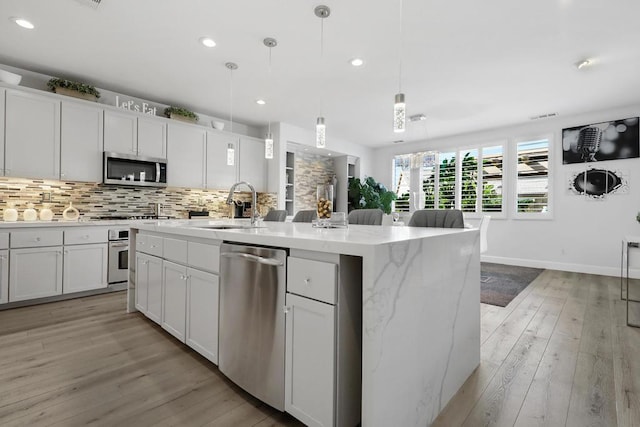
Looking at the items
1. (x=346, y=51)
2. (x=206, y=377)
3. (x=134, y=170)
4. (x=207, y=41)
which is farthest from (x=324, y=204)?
(x=134, y=170)

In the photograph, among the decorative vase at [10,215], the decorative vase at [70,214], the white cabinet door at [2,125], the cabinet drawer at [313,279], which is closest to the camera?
the cabinet drawer at [313,279]

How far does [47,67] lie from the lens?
3.48 meters

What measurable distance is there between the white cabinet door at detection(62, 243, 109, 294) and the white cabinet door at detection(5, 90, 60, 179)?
923 millimetres

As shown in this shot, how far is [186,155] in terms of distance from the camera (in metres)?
4.64

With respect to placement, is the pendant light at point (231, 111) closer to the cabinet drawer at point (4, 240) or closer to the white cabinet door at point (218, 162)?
the white cabinet door at point (218, 162)

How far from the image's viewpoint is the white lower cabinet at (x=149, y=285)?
240 centimetres

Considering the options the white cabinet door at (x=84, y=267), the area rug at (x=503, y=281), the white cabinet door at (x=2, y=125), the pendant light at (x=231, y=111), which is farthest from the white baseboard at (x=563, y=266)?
the white cabinet door at (x=2, y=125)

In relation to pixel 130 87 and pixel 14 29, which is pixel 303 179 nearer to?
pixel 130 87

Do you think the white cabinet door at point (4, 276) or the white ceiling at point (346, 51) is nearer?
the white ceiling at point (346, 51)

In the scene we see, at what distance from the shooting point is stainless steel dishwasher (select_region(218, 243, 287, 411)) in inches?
54.7

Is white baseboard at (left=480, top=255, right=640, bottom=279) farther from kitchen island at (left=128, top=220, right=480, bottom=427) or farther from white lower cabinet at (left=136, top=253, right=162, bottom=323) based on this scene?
white lower cabinet at (left=136, top=253, right=162, bottom=323)

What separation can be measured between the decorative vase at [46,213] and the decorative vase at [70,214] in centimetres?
13

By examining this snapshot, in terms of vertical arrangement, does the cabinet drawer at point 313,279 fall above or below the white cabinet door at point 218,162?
below

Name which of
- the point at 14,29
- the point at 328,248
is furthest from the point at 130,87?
the point at 328,248
